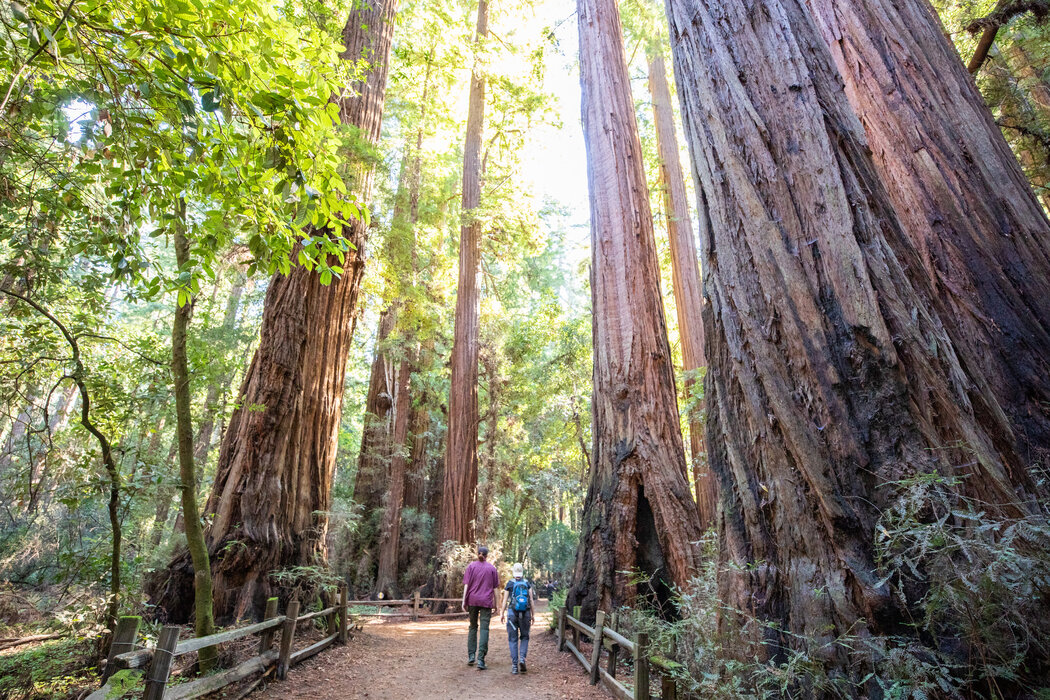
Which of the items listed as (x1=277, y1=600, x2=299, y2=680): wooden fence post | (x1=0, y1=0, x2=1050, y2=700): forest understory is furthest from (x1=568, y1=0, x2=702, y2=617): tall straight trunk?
(x1=277, y1=600, x2=299, y2=680): wooden fence post

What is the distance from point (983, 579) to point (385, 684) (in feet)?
21.1

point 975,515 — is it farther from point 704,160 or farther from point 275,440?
point 275,440

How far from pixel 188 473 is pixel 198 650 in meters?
1.48

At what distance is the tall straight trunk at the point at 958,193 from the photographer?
3.35 meters

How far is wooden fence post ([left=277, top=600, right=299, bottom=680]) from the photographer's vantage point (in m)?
5.65

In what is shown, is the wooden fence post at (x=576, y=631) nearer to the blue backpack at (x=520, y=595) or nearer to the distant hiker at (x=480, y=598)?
the blue backpack at (x=520, y=595)

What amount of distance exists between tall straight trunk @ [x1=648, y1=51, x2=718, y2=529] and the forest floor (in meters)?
4.41

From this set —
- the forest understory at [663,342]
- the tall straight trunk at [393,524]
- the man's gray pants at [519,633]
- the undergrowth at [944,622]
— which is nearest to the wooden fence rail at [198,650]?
the forest understory at [663,342]

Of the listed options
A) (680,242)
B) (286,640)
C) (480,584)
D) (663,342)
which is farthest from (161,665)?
(680,242)

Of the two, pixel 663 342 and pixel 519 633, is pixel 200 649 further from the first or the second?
pixel 663 342

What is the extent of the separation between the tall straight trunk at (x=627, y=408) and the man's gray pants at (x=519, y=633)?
0.80 meters

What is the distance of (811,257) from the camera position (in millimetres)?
2535

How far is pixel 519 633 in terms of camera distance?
6.92m

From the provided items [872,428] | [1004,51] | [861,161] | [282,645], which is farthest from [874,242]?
[1004,51]
